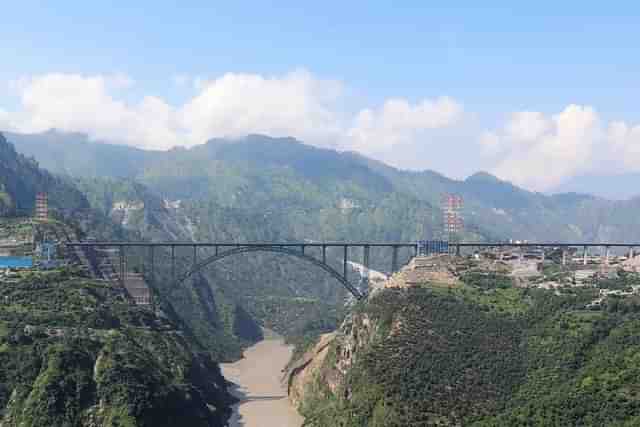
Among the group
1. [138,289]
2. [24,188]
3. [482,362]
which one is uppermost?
[24,188]

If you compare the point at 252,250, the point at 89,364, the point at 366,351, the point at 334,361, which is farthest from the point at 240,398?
the point at 89,364

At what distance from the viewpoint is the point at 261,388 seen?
330 feet

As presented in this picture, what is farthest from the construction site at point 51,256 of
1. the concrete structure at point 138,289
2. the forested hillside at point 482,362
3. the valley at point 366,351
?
the forested hillside at point 482,362

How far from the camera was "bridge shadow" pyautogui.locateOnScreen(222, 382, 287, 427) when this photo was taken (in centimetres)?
8196

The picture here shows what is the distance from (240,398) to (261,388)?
24.3ft

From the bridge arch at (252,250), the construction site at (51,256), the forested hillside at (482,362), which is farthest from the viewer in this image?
the bridge arch at (252,250)

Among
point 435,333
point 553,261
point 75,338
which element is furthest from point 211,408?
point 553,261

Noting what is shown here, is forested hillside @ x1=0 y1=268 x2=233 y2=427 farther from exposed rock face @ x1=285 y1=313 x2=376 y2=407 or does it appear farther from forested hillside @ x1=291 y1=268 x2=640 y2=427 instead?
forested hillside @ x1=291 y1=268 x2=640 y2=427

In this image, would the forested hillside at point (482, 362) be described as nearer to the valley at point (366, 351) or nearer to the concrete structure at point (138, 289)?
the valley at point (366, 351)

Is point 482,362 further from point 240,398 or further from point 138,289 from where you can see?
point 138,289

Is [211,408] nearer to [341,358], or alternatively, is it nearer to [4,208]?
[341,358]

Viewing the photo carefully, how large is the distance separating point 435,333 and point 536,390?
42.9 feet

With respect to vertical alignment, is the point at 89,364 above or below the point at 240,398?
above

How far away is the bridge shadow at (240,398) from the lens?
82.0 m
